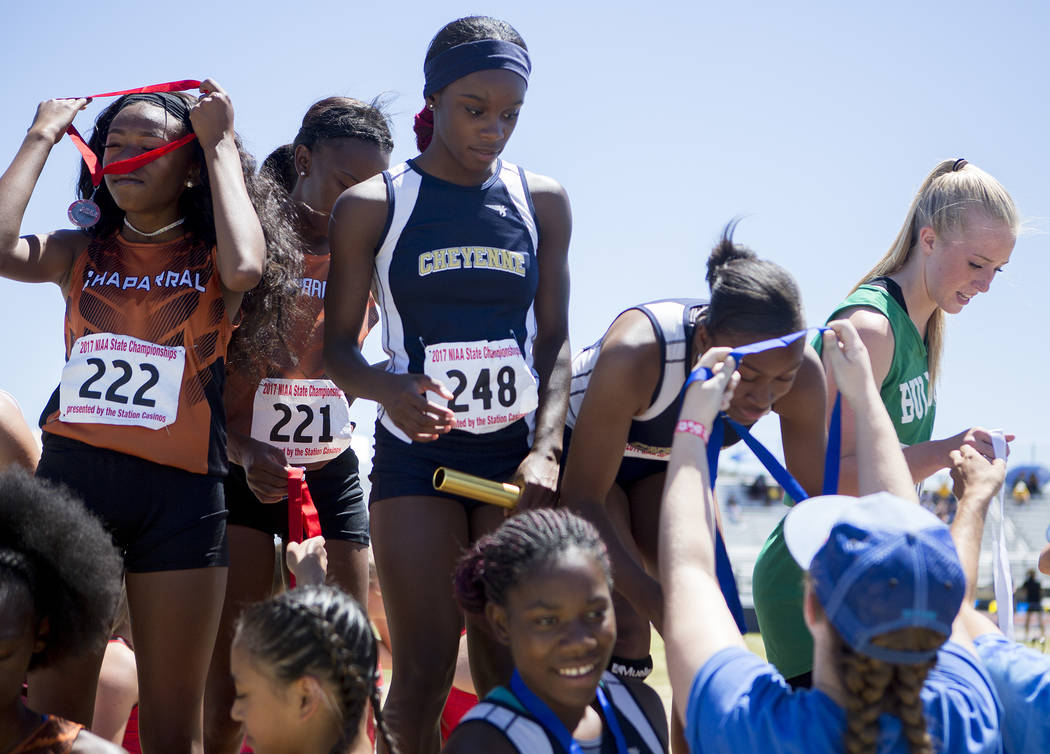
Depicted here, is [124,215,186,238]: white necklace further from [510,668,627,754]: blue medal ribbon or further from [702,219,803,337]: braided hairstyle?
[510,668,627,754]: blue medal ribbon

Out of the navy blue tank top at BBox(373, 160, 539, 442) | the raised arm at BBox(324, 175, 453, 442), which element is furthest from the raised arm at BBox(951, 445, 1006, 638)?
the raised arm at BBox(324, 175, 453, 442)

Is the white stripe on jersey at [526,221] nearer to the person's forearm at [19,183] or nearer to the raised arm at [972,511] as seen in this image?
the raised arm at [972,511]

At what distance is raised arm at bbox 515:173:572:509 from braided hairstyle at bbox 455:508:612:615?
0.66 metres

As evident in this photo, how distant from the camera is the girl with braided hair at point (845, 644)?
2098 mm

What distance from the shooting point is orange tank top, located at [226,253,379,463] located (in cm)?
424

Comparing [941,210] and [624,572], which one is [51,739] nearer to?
[624,572]

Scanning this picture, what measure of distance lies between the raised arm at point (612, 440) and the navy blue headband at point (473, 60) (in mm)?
961

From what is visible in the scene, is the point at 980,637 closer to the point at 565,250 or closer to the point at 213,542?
the point at 565,250

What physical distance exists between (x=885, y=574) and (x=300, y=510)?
2364 millimetres

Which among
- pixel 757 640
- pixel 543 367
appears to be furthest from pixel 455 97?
pixel 757 640

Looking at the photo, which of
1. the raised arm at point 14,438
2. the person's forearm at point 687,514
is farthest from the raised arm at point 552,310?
the raised arm at point 14,438

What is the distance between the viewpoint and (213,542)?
3.48 meters

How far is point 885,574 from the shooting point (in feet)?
6.97

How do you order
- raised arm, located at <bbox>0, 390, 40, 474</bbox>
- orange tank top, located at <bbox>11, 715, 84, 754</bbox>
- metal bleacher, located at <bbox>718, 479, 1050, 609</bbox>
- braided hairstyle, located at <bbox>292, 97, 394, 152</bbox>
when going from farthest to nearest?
metal bleacher, located at <bbox>718, 479, 1050, 609</bbox>
braided hairstyle, located at <bbox>292, 97, 394, 152</bbox>
raised arm, located at <bbox>0, 390, 40, 474</bbox>
orange tank top, located at <bbox>11, 715, 84, 754</bbox>
